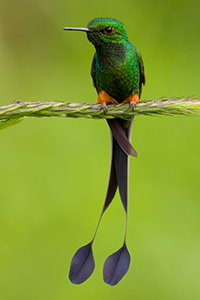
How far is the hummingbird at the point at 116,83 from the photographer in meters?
2.04

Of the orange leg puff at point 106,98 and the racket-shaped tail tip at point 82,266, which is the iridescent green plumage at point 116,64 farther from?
the racket-shaped tail tip at point 82,266

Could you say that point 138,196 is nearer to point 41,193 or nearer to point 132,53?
point 41,193

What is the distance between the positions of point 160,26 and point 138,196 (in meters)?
1.65

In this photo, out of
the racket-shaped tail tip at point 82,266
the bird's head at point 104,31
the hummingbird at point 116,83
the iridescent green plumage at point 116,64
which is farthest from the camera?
the iridescent green plumage at point 116,64

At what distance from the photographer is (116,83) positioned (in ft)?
7.86

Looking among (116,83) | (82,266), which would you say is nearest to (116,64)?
(116,83)

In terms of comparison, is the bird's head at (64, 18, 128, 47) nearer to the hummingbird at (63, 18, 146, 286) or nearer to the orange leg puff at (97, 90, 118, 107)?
the hummingbird at (63, 18, 146, 286)

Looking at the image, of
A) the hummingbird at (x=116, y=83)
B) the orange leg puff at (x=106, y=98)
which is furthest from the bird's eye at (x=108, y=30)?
the orange leg puff at (x=106, y=98)

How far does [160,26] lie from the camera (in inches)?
164

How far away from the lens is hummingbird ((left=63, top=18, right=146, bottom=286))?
2.04 m

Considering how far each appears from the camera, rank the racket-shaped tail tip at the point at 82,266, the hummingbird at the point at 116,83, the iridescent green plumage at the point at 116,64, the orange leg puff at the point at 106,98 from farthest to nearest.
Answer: the orange leg puff at the point at 106,98, the iridescent green plumage at the point at 116,64, the hummingbird at the point at 116,83, the racket-shaped tail tip at the point at 82,266

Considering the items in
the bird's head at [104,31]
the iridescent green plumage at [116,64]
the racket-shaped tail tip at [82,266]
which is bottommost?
the racket-shaped tail tip at [82,266]

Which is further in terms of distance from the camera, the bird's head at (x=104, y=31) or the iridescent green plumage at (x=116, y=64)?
the iridescent green plumage at (x=116, y=64)

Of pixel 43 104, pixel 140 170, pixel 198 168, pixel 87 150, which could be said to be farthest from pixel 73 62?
pixel 43 104
